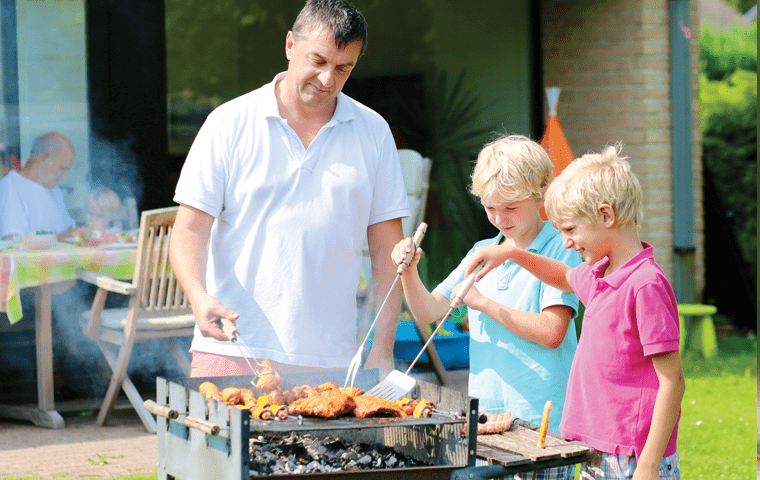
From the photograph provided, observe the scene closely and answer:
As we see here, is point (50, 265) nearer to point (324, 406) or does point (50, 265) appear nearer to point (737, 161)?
point (324, 406)

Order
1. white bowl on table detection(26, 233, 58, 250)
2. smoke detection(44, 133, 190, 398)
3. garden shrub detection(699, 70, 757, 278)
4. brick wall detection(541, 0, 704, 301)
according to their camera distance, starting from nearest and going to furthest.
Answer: white bowl on table detection(26, 233, 58, 250), smoke detection(44, 133, 190, 398), brick wall detection(541, 0, 704, 301), garden shrub detection(699, 70, 757, 278)

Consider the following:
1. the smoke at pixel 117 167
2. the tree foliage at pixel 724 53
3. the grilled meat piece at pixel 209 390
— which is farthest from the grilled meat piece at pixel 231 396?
the tree foliage at pixel 724 53

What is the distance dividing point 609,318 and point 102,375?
4.24 meters

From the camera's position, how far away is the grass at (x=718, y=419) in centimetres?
424

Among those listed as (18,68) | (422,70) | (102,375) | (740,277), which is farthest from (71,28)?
(740,277)

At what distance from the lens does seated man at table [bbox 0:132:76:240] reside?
5852 mm

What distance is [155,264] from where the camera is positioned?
4.79 metres

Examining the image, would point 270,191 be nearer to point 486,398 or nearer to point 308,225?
point 308,225

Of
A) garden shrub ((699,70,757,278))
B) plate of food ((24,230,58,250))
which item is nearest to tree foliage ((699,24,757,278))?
garden shrub ((699,70,757,278))

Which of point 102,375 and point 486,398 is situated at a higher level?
point 486,398

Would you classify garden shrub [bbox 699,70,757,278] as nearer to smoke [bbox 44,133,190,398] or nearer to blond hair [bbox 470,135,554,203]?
smoke [bbox 44,133,190,398]

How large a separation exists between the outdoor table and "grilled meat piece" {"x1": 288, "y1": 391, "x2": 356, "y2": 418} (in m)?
3.17

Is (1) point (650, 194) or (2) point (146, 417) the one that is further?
(1) point (650, 194)

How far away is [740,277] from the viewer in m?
8.75
